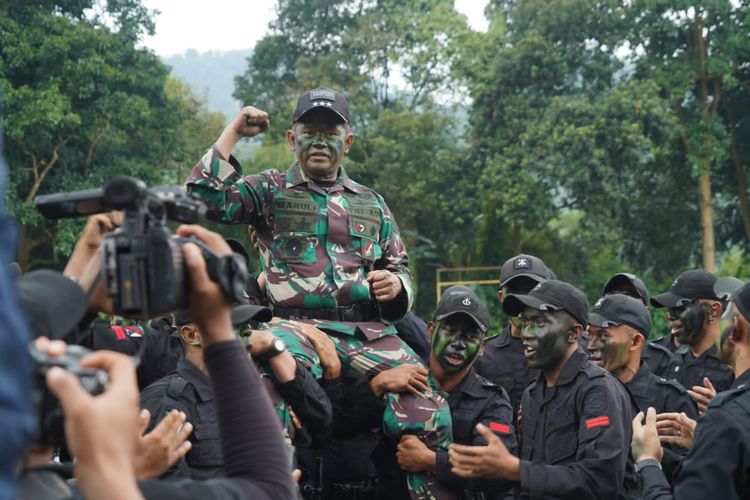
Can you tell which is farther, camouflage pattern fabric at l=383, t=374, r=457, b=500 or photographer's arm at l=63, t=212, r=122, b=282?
camouflage pattern fabric at l=383, t=374, r=457, b=500

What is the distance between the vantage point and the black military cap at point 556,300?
573 centimetres

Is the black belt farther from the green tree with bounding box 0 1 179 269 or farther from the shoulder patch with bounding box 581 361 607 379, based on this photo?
the green tree with bounding box 0 1 179 269

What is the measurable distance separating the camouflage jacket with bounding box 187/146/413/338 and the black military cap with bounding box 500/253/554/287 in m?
1.78

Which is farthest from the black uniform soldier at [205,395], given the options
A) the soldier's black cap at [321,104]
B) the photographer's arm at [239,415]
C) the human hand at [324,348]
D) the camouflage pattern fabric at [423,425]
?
the photographer's arm at [239,415]

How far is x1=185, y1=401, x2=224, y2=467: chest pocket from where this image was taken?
4.63 m

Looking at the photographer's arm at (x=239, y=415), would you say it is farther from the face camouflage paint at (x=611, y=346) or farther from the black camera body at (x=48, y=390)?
the face camouflage paint at (x=611, y=346)

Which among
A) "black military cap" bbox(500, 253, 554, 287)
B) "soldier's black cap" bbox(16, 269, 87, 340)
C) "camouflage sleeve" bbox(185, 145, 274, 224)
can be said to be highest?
"camouflage sleeve" bbox(185, 145, 274, 224)

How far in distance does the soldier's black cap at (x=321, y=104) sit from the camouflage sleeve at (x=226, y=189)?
1.44 feet

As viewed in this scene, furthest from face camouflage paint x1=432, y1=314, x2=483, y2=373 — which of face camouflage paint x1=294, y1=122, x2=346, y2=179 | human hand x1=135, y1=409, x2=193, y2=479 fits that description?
→ human hand x1=135, y1=409, x2=193, y2=479

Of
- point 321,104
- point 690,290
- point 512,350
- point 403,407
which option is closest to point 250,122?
point 321,104

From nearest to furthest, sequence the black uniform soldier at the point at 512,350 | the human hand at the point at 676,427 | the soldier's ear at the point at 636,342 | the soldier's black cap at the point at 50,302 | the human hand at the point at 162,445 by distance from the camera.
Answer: the soldier's black cap at the point at 50,302 < the human hand at the point at 162,445 < the human hand at the point at 676,427 < the soldier's ear at the point at 636,342 < the black uniform soldier at the point at 512,350

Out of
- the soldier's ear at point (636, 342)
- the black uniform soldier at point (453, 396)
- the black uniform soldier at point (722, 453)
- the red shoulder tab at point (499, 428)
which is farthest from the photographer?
the soldier's ear at point (636, 342)

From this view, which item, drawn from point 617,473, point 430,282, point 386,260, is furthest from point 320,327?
point 430,282

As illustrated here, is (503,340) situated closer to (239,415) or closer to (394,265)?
(394,265)
